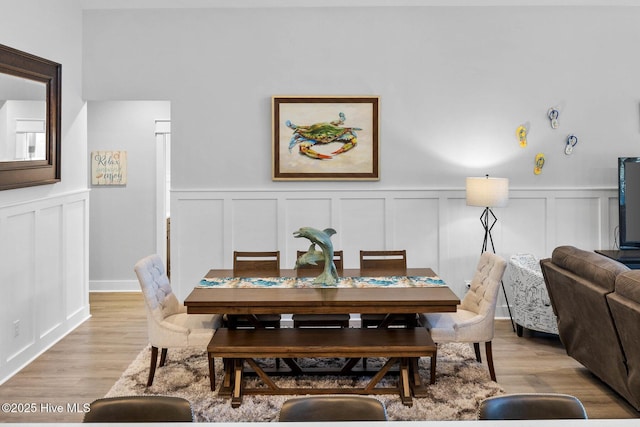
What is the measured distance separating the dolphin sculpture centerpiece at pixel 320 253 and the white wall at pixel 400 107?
1719 mm

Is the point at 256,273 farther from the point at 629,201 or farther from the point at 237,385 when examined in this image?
the point at 629,201

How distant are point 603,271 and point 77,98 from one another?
4.80 metres

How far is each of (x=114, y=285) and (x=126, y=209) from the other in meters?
0.92

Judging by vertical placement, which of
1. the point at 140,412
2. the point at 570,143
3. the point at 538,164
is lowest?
the point at 140,412

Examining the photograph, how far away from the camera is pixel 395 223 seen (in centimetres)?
594

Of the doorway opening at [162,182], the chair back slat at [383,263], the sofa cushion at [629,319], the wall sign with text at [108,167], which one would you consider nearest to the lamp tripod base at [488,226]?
the chair back slat at [383,263]

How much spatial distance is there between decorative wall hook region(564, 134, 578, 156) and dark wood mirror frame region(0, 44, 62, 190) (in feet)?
15.5

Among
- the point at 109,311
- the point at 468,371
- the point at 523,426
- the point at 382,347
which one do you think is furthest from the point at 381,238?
the point at 523,426

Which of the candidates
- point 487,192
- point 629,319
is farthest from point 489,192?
point 629,319

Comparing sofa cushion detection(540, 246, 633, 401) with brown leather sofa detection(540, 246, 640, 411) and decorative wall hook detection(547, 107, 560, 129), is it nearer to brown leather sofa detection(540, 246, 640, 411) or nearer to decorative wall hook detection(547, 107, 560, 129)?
brown leather sofa detection(540, 246, 640, 411)

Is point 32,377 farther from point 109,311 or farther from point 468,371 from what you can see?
point 468,371

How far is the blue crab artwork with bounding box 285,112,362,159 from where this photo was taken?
5.86 m

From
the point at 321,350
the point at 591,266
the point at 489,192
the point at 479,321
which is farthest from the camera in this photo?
the point at 489,192

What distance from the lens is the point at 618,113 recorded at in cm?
588
